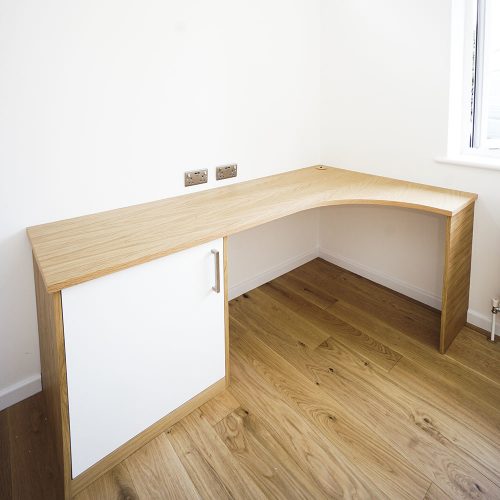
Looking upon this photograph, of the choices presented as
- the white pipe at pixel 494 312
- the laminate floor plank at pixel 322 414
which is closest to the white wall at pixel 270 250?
the laminate floor plank at pixel 322 414

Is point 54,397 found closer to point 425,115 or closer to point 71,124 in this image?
point 71,124

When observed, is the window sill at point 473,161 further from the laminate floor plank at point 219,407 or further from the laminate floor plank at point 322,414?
the laminate floor plank at point 219,407

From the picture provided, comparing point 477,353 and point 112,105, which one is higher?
point 112,105

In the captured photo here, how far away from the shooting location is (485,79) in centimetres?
→ 203

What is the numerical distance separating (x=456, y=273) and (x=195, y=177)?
1.39 m

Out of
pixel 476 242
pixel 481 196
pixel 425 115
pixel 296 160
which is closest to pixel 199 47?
pixel 296 160

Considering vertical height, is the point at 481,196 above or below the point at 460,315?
above

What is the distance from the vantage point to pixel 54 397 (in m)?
→ 1.41

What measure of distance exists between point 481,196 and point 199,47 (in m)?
1.57

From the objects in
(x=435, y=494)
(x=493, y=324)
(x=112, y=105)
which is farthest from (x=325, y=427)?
(x=112, y=105)

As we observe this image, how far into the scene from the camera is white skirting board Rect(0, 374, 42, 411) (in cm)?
172

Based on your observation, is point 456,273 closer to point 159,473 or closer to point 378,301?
point 378,301

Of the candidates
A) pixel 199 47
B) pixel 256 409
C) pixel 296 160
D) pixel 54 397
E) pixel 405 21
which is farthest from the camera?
pixel 296 160

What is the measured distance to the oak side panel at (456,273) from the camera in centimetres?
188
